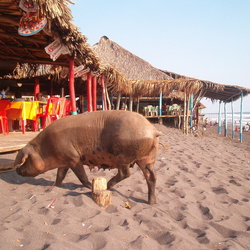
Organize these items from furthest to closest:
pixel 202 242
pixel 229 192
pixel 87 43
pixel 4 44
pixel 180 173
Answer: pixel 4 44 < pixel 87 43 < pixel 180 173 < pixel 229 192 < pixel 202 242

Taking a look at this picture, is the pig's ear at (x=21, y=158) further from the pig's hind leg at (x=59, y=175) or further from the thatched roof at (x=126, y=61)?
the thatched roof at (x=126, y=61)

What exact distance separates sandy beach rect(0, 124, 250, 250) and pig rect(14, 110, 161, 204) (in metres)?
0.34

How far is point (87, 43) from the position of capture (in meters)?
6.11

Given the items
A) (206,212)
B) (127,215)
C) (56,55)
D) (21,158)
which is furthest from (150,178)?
(56,55)

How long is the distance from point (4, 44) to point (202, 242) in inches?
273

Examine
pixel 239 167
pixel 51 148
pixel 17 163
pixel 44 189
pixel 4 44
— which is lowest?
pixel 239 167

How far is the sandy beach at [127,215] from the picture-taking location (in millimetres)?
2051

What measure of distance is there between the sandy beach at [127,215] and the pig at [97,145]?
1.11 ft

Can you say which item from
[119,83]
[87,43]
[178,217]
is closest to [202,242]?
[178,217]

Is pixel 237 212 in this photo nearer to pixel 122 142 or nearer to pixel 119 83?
pixel 122 142

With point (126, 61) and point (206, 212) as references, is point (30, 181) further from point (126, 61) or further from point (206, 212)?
point (126, 61)

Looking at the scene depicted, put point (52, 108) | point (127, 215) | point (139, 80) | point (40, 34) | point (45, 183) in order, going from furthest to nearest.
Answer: point (139, 80) < point (52, 108) < point (40, 34) < point (45, 183) < point (127, 215)

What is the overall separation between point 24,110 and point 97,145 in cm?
359

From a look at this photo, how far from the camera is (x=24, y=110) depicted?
19.3 ft
